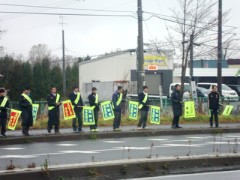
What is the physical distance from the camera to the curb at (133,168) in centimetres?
951

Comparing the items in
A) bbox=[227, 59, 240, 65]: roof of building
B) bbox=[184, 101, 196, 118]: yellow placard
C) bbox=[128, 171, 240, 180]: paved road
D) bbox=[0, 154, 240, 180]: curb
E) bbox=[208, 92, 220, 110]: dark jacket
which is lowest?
bbox=[128, 171, 240, 180]: paved road

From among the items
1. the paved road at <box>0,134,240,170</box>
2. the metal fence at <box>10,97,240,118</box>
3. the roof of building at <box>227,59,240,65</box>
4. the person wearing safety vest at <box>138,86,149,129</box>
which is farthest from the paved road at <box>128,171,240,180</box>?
the roof of building at <box>227,59,240,65</box>

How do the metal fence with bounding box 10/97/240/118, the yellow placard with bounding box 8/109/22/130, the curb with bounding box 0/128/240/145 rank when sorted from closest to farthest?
the curb with bounding box 0/128/240/145
the yellow placard with bounding box 8/109/22/130
the metal fence with bounding box 10/97/240/118

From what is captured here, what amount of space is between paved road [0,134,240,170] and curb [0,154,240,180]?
110cm

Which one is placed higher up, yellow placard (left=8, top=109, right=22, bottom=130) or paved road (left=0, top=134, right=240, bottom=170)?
yellow placard (left=8, top=109, right=22, bottom=130)

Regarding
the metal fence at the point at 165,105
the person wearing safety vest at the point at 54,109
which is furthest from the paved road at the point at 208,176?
the metal fence at the point at 165,105

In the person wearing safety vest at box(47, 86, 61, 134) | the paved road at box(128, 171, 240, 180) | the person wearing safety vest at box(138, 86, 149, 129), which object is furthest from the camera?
the person wearing safety vest at box(138, 86, 149, 129)

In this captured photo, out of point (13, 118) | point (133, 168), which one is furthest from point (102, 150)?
point (13, 118)

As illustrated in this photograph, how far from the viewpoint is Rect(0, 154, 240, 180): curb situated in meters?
9.51

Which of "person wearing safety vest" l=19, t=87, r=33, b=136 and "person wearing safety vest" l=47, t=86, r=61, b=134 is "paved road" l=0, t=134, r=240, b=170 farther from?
"person wearing safety vest" l=47, t=86, r=61, b=134

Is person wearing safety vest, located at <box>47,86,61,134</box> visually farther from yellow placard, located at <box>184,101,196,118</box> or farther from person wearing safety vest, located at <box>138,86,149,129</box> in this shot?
yellow placard, located at <box>184,101,196,118</box>

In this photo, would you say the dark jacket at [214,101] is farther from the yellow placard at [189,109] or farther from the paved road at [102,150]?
the paved road at [102,150]

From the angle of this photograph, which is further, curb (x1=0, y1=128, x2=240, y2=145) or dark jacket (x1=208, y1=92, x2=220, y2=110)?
dark jacket (x1=208, y1=92, x2=220, y2=110)

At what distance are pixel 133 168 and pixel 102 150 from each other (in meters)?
3.90
